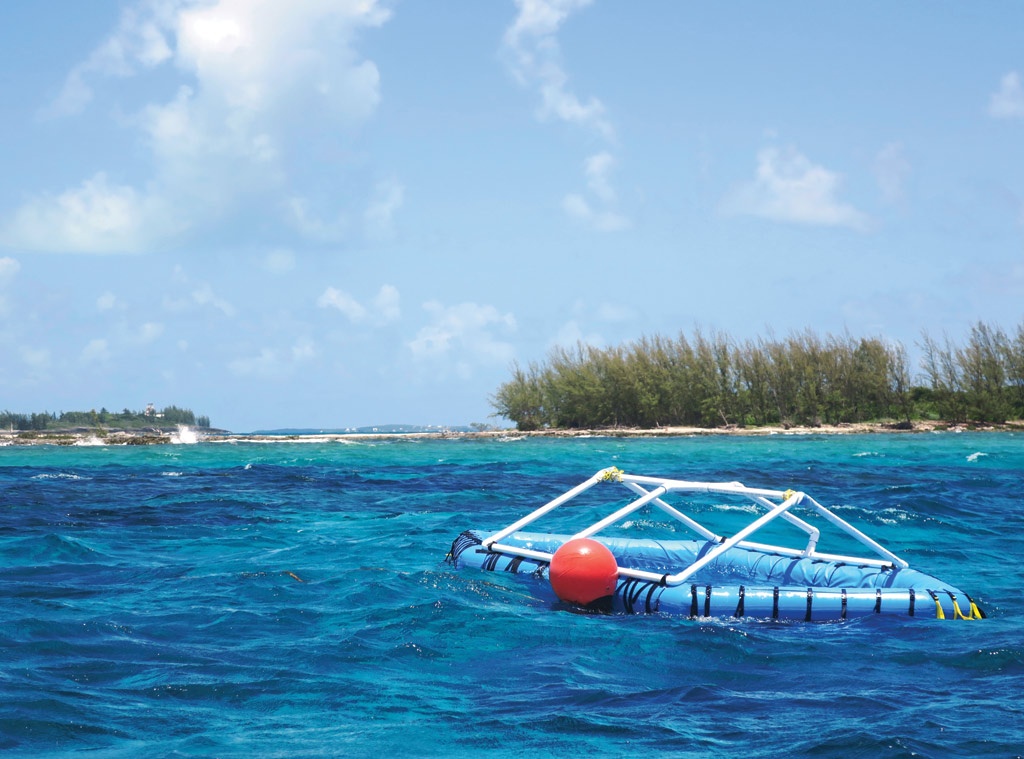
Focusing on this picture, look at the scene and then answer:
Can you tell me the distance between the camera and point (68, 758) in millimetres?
5453

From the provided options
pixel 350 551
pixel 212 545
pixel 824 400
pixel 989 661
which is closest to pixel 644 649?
pixel 989 661

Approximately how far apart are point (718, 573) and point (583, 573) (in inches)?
101

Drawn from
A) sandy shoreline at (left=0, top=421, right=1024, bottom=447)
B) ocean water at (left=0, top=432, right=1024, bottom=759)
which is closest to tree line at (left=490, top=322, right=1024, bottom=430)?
sandy shoreline at (left=0, top=421, right=1024, bottom=447)

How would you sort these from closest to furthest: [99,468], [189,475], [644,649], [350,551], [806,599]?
[644,649] → [806,599] → [350,551] → [189,475] → [99,468]

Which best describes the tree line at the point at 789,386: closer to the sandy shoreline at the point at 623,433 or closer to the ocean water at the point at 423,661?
the sandy shoreline at the point at 623,433

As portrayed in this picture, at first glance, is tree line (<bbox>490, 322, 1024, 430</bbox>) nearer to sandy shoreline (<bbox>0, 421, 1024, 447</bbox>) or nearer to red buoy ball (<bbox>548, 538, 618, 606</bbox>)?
sandy shoreline (<bbox>0, 421, 1024, 447</bbox>)

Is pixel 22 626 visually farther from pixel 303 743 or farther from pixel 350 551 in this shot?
pixel 350 551

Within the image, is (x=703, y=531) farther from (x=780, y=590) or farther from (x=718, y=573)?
(x=780, y=590)

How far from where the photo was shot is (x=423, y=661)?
7711 mm

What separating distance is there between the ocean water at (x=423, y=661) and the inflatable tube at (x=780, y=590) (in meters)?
0.15

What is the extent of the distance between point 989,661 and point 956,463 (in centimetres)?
2443

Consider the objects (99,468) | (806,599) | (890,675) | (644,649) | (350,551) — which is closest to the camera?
(890,675)

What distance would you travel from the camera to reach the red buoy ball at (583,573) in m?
9.06

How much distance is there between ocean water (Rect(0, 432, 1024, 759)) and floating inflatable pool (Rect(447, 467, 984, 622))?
18 cm
